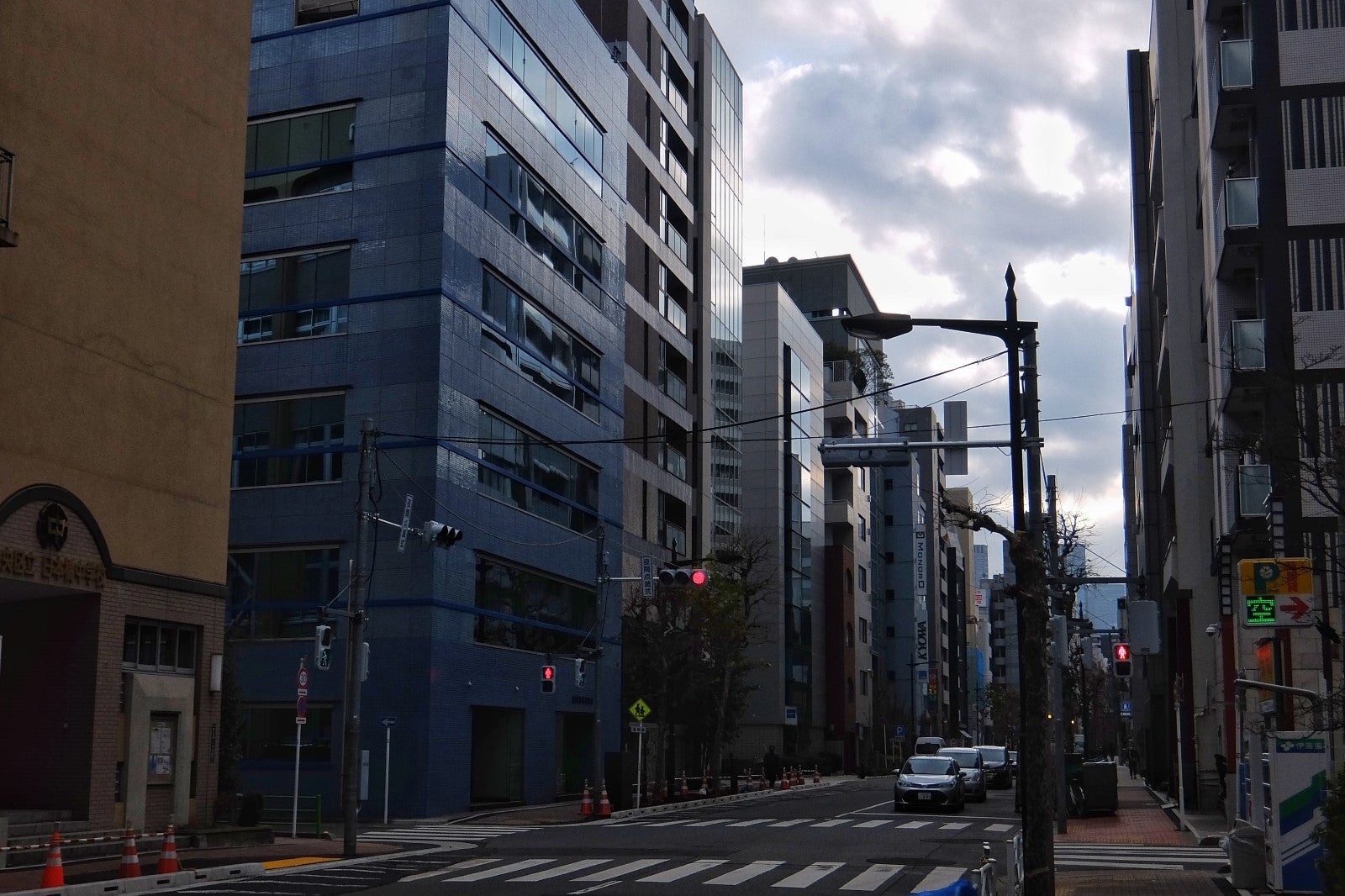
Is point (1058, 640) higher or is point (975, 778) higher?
point (1058, 640)

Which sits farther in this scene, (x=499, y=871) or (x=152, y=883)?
(x=499, y=871)

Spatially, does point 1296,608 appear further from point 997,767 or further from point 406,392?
point 997,767

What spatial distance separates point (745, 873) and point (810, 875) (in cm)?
98

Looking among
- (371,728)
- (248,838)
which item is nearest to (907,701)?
(371,728)

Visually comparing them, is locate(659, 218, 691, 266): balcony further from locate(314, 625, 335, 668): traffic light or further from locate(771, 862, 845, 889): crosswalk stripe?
locate(771, 862, 845, 889): crosswalk stripe

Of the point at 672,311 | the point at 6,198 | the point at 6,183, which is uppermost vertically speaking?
the point at 672,311

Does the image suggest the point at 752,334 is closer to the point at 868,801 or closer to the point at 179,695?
the point at 868,801

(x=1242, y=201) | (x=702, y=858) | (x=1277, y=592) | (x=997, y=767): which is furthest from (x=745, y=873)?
(x=997, y=767)

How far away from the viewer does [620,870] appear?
2281 cm

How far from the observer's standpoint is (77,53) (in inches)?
1006

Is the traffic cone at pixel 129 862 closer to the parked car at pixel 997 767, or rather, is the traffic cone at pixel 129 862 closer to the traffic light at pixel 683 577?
the traffic light at pixel 683 577

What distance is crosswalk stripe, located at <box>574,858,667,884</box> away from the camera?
Result: 2133 cm

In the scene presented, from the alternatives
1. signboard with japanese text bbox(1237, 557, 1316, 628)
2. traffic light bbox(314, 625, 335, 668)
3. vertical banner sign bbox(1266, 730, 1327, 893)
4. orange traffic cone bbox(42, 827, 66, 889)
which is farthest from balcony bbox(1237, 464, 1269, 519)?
orange traffic cone bbox(42, 827, 66, 889)

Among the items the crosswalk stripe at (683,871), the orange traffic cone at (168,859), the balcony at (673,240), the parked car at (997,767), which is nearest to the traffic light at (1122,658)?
the crosswalk stripe at (683,871)
